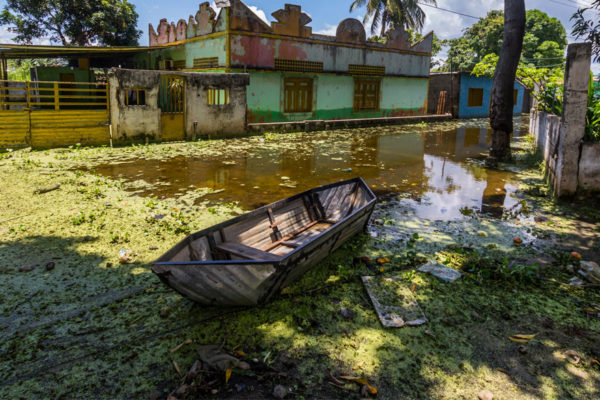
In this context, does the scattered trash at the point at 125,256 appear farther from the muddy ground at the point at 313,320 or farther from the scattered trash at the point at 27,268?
the scattered trash at the point at 27,268

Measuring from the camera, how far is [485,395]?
2963 mm

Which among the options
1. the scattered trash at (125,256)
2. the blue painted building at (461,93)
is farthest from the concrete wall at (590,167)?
the blue painted building at (461,93)

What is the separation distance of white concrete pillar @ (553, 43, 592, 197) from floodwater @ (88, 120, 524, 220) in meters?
1.09

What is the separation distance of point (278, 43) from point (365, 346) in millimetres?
16570

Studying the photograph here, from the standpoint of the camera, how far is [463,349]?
3508 mm

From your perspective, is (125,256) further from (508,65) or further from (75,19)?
(75,19)

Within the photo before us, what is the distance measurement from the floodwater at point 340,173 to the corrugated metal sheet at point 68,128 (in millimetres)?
2986

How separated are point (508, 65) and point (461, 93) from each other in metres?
17.2

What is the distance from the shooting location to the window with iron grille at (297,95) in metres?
18.9

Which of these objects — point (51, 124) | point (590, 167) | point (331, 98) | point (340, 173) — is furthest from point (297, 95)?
point (590, 167)

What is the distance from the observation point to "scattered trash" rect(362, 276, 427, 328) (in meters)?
3.88

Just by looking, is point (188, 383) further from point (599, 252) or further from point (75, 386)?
point (599, 252)

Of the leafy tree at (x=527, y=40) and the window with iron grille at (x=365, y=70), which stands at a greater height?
the leafy tree at (x=527, y=40)

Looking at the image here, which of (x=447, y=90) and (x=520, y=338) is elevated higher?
(x=447, y=90)
